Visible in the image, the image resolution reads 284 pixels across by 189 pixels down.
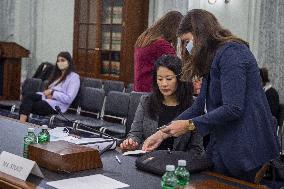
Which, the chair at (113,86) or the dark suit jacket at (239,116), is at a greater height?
the dark suit jacket at (239,116)

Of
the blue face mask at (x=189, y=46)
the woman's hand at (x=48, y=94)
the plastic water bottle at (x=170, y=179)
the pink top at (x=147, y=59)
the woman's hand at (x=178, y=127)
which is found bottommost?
the woman's hand at (x=48, y=94)

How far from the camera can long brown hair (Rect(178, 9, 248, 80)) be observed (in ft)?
7.66

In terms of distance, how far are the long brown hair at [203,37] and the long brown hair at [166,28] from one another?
1027 millimetres

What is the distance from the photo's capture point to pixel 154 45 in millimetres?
3436

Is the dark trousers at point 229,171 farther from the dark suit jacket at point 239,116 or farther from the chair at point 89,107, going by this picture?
the chair at point 89,107

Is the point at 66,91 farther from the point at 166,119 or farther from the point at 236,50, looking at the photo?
the point at 236,50

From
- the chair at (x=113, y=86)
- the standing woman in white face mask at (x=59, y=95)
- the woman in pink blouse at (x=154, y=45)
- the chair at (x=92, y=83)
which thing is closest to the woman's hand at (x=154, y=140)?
the woman in pink blouse at (x=154, y=45)

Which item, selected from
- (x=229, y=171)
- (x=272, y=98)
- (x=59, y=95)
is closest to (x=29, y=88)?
(x=59, y=95)

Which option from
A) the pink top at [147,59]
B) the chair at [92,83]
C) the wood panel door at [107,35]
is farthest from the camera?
the wood panel door at [107,35]

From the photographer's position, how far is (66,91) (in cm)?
611

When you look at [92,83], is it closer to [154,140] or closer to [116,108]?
[116,108]

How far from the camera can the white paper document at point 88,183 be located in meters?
1.89

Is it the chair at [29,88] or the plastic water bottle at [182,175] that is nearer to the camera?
the plastic water bottle at [182,175]

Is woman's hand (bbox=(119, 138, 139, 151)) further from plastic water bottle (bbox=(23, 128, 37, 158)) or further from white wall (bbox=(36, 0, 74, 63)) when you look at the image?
white wall (bbox=(36, 0, 74, 63))
